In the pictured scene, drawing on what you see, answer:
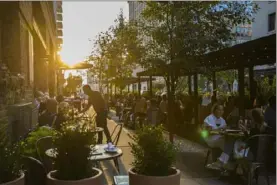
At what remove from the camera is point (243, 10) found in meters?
11.7

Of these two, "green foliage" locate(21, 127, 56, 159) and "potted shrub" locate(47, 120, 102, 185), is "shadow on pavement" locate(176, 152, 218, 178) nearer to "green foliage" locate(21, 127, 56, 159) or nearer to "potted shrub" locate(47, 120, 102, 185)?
"green foliage" locate(21, 127, 56, 159)

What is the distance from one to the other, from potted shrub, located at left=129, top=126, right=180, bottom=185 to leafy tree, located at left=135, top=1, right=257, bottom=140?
21.4ft

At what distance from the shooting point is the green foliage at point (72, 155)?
3.57 metres

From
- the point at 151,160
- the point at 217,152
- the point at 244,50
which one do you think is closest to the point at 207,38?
the point at 244,50

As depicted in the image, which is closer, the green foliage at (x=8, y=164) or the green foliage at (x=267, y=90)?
the green foliage at (x=8, y=164)

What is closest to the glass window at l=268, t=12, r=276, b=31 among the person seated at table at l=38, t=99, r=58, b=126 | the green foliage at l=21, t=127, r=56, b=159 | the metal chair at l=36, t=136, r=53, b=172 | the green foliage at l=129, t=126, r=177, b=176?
the person seated at table at l=38, t=99, r=58, b=126

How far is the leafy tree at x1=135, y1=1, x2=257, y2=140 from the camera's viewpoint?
10844 mm

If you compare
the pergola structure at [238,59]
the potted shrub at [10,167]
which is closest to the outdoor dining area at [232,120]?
the pergola structure at [238,59]

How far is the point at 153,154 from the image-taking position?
3854 mm

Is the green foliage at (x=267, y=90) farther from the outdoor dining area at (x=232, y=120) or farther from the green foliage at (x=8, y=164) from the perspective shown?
the green foliage at (x=8, y=164)

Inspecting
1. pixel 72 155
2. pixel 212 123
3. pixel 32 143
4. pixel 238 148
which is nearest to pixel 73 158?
pixel 72 155

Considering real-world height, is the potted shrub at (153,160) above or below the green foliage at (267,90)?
below

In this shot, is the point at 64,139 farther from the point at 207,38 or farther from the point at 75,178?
the point at 207,38

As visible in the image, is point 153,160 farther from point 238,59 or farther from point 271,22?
point 271,22
